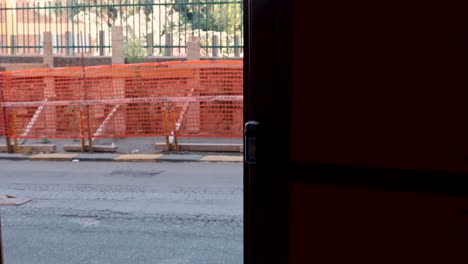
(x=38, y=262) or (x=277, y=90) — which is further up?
(x=277, y=90)

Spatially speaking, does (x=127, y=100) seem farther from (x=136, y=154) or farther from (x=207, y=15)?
(x=207, y=15)

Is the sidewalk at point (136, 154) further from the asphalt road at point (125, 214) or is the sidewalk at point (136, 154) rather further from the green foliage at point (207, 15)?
the green foliage at point (207, 15)

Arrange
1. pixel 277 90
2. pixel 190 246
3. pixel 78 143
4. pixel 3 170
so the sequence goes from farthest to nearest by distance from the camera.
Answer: pixel 78 143
pixel 3 170
pixel 190 246
pixel 277 90

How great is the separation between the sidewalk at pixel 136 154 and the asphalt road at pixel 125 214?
448mm

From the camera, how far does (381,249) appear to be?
83.2 inches

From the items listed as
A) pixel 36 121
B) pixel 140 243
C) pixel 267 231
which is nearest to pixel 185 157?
pixel 36 121

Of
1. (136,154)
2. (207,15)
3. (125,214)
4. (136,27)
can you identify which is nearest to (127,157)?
(136,154)

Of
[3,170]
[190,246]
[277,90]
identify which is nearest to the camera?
[277,90]

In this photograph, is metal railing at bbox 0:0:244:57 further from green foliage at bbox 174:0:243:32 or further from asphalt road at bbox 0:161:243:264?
asphalt road at bbox 0:161:243:264

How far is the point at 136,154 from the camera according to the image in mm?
11070

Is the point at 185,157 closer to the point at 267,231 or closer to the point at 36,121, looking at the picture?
the point at 36,121

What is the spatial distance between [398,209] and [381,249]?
0.15m

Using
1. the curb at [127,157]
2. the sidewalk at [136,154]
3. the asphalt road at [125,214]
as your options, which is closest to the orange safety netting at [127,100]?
the sidewalk at [136,154]

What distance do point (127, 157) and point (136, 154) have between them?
0.37m
